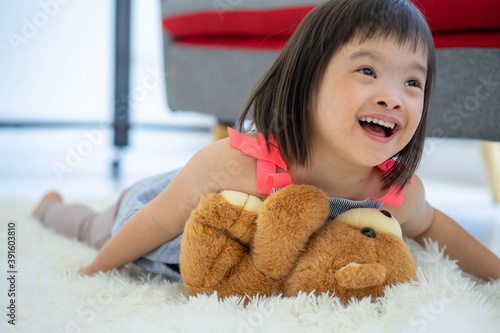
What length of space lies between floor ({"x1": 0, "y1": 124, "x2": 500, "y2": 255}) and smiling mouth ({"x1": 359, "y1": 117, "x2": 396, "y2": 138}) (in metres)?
0.23

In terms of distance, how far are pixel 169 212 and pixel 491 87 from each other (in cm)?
61

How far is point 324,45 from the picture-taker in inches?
25.3

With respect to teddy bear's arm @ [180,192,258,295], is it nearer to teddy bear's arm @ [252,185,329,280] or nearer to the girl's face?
teddy bear's arm @ [252,185,329,280]

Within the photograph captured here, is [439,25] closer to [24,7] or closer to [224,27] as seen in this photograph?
[224,27]

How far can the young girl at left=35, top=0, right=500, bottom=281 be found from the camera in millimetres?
615

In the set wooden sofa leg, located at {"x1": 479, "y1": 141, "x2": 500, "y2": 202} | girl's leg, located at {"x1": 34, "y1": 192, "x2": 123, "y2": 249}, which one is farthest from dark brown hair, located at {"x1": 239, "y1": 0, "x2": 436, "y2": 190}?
wooden sofa leg, located at {"x1": 479, "y1": 141, "x2": 500, "y2": 202}

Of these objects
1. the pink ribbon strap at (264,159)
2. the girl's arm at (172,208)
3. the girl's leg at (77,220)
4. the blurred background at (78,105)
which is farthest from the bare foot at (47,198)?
the pink ribbon strap at (264,159)

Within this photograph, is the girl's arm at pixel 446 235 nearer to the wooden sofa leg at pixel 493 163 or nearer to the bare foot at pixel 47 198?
the wooden sofa leg at pixel 493 163

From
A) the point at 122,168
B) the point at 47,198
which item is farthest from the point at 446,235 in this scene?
the point at 122,168

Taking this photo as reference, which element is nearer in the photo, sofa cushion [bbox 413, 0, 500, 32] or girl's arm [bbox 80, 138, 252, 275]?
girl's arm [bbox 80, 138, 252, 275]

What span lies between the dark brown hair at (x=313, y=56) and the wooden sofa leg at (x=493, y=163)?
81 cm

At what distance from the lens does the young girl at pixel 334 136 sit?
615mm

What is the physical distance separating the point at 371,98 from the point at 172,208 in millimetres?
308

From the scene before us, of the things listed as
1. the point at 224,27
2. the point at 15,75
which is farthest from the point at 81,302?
the point at 15,75
